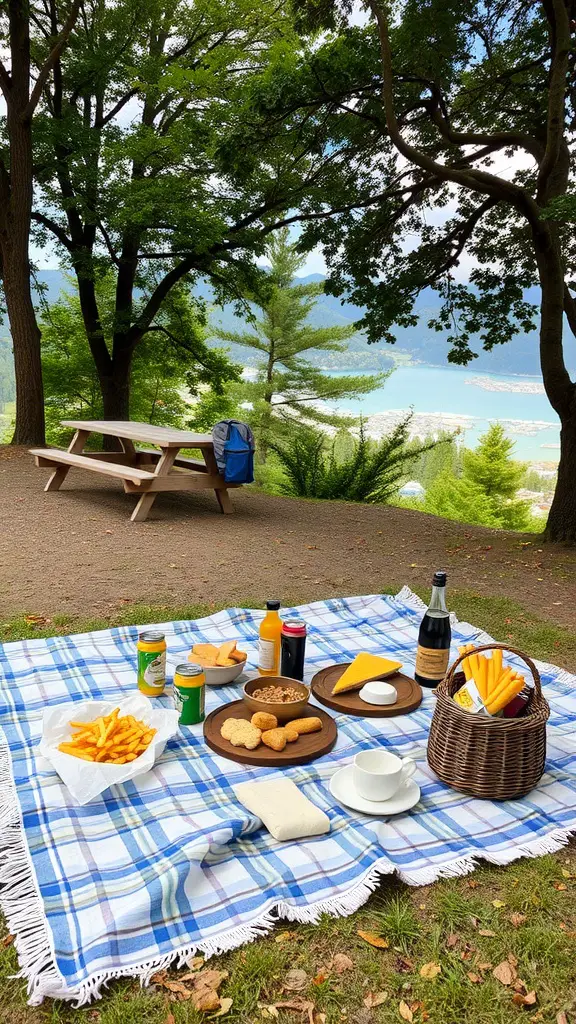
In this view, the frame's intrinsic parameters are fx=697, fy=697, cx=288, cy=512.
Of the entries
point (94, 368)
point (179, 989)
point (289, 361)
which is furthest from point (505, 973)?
point (289, 361)

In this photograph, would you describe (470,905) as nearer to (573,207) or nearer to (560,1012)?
(560,1012)

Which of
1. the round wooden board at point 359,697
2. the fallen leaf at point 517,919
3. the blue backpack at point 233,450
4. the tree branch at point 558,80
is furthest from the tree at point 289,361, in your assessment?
the fallen leaf at point 517,919

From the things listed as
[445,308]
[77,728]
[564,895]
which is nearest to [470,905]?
[564,895]

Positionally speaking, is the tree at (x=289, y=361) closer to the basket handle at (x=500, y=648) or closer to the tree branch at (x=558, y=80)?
the tree branch at (x=558, y=80)

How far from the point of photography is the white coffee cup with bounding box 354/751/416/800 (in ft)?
6.95

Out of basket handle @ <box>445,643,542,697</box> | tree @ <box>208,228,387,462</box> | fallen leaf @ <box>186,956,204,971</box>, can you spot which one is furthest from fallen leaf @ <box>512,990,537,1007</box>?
tree @ <box>208,228,387,462</box>

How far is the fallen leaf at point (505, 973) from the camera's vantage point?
5.38 ft

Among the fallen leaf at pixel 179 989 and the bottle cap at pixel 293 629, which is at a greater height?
the bottle cap at pixel 293 629

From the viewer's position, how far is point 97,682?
287cm

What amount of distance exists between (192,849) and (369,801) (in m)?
0.58

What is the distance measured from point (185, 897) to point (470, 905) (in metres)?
0.76

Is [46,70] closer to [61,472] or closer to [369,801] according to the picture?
[61,472]

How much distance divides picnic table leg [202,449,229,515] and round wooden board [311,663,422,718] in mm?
4444

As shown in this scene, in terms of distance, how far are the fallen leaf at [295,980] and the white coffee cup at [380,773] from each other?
582 millimetres
